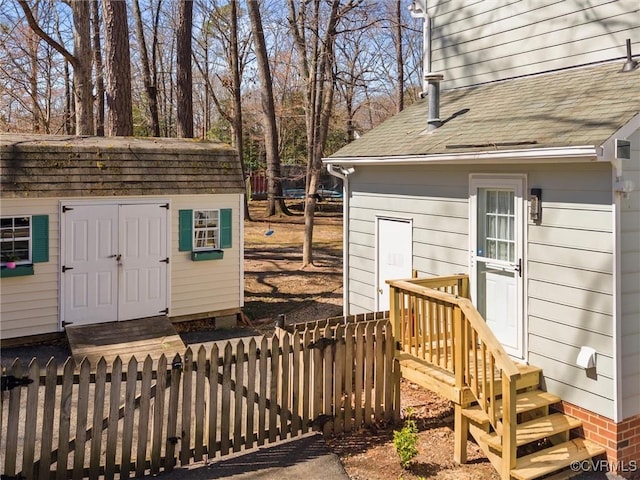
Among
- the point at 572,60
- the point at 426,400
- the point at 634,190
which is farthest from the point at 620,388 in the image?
the point at 572,60

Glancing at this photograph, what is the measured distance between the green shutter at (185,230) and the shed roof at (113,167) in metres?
0.46

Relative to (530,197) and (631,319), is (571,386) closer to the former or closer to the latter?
(631,319)

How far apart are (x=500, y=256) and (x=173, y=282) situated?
654cm

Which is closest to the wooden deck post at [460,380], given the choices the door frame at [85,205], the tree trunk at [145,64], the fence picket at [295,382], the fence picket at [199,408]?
the fence picket at [295,382]

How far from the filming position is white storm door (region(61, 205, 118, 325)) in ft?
32.5

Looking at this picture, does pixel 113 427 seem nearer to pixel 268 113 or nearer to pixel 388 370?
pixel 388 370

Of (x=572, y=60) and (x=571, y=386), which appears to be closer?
(x=571, y=386)

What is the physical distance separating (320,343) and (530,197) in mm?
3067

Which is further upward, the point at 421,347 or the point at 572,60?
the point at 572,60

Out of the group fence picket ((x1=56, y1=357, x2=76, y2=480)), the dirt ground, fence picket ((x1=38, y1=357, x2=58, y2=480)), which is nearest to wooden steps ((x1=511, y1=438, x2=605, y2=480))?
the dirt ground

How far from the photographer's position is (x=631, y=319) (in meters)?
5.74

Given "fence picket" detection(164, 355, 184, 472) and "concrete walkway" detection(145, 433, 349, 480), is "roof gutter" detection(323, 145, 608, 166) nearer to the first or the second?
"concrete walkway" detection(145, 433, 349, 480)

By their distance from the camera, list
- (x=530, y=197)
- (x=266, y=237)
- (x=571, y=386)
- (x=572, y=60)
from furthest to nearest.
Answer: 1. (x=266, y=237)
2. (x=572, y=60)
3. (x=530, y=197)
4. (x=571, y=386)

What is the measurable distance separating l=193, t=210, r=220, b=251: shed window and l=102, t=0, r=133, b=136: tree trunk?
4.04m
